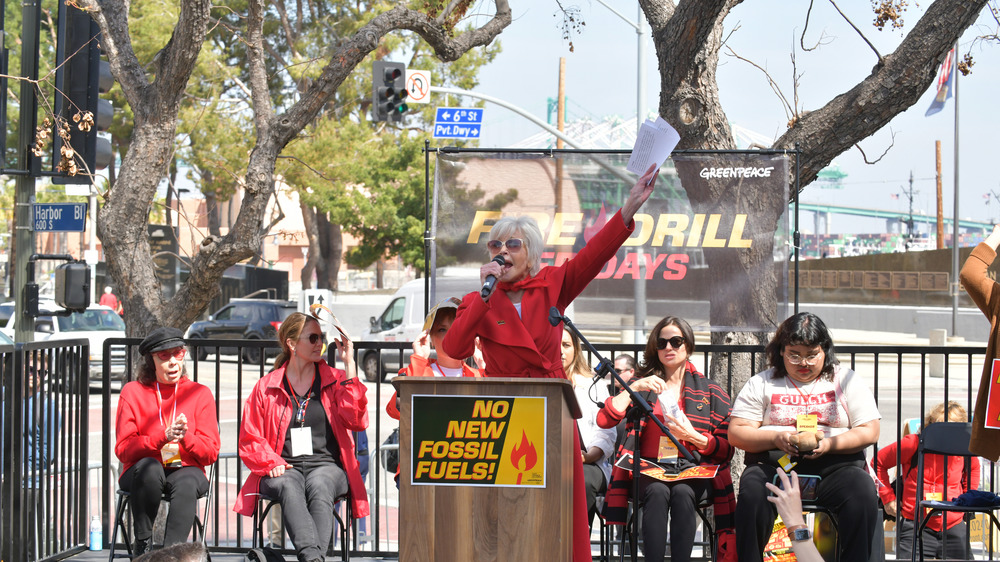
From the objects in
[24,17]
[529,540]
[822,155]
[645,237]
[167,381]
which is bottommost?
[529,540]

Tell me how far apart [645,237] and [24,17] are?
5011mm

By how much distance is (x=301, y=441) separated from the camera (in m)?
5.52

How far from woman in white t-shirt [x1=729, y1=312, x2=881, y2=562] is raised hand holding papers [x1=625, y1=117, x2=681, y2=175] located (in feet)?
6.06

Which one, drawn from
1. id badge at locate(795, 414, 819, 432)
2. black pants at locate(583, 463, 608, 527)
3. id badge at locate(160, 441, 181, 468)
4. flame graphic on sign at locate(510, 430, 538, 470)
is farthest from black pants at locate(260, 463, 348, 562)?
id badge at locate(795, 414, 819, 432)

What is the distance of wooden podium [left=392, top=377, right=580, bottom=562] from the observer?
3633 mm

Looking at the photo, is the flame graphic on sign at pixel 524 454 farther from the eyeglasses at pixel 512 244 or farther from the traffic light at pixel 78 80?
the traffic light at pixel 78 80

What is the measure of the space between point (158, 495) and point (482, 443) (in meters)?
2.61

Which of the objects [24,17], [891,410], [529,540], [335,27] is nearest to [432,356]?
[529,540]

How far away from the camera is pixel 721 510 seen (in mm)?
5305

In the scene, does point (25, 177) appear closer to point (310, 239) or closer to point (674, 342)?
point (674, 342)

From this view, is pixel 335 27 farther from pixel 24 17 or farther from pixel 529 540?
pixel 529 540

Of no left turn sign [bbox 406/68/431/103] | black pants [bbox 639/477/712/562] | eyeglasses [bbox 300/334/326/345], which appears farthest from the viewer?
no left turn sign [bbox 406/68/431/103]

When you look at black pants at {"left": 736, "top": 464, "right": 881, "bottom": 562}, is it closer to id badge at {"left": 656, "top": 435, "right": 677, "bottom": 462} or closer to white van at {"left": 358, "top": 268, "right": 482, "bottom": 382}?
id badge at {"left": 656, "top": 435, "right": 677, "bottom": 462}

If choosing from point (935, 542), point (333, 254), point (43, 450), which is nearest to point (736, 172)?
point (935, 542)
